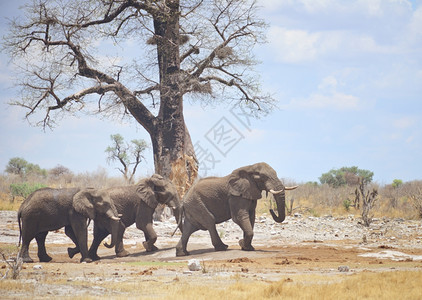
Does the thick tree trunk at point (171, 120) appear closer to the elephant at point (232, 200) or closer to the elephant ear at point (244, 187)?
the elephant at point (232, 200)

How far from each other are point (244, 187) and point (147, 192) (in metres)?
3.17

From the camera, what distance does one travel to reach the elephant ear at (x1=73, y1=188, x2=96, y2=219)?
1550cm

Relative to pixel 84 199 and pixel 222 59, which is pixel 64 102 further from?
pixel 84 199

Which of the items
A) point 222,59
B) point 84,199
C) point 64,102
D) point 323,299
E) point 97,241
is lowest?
point 323,299

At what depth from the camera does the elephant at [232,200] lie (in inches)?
608

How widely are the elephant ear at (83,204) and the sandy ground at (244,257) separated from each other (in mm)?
1312

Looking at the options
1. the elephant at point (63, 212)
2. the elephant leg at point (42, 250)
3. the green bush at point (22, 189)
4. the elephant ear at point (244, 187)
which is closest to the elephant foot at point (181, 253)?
the elephant at point (63, 212)

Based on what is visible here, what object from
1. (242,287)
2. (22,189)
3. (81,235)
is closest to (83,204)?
(81,235)

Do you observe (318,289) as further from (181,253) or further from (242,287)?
(181,253)

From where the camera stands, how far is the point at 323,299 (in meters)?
8.66

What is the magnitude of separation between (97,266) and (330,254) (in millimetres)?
5948

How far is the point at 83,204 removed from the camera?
15.5 m

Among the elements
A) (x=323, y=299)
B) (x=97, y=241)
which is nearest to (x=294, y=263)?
(x=323, y=299)

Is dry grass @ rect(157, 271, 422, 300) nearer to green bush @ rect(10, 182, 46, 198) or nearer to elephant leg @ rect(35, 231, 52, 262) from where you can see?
elephant leg @ rect(35, 231, 52, 262)
